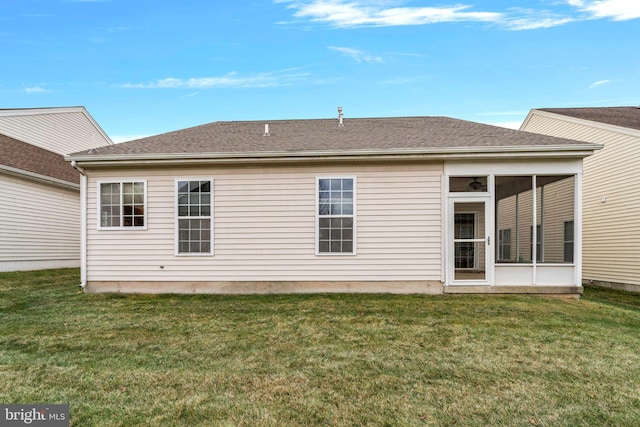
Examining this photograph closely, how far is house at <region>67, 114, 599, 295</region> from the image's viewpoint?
25.5 feet

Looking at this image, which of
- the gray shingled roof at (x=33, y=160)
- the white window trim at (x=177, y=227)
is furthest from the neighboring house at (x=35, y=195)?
the white window trim at (x=177, y=227)

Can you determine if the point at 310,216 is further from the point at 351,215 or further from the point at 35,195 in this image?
the point at 35,195

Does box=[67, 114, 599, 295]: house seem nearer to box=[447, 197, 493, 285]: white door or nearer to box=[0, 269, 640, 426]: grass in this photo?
box=[447, 197, 493, 285]: white door

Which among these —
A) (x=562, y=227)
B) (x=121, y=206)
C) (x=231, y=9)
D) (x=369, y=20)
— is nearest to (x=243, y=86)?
(x=231, y=9)

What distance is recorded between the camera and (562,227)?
486 inches

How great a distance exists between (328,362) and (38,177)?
561 inches

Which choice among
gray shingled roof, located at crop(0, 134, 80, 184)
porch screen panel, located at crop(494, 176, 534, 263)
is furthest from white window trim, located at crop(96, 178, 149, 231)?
porch screen panel, located at crop(494, 176, 534, 263)

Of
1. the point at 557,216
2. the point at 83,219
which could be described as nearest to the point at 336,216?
the point at 83,219

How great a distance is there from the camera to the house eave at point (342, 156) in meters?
7.50

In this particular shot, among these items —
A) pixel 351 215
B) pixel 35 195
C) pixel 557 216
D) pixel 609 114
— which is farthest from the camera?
pixel 35 195

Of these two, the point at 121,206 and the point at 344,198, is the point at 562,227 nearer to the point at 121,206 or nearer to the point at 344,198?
the point at 344,198

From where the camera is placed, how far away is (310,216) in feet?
26.4

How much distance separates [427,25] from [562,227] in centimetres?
792

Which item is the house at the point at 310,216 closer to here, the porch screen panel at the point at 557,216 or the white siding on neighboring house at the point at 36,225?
the porch screen panel at the point at 557,216
